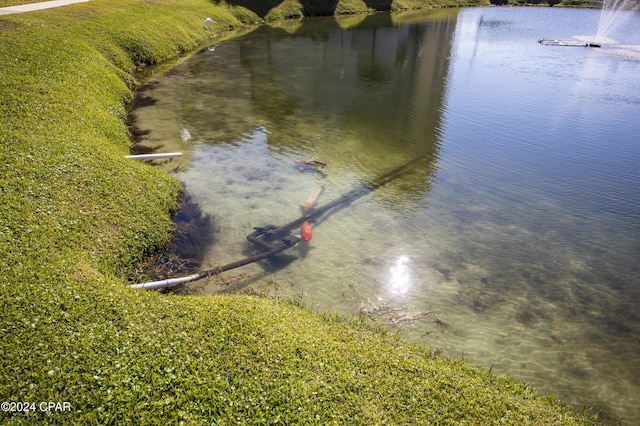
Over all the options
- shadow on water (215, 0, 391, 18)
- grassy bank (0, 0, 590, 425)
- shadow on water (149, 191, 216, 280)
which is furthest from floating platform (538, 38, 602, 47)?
grassy bank (0, 0, 590, 425)

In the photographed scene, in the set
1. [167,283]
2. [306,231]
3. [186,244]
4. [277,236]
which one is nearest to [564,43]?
[306,231]

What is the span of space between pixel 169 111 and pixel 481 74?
982 inches

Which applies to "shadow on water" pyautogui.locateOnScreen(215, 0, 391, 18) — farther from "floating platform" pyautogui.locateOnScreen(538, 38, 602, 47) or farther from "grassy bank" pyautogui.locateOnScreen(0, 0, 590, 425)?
"grassy bank" pyautogui.locateOnScreen(0, 0, 590, 425)

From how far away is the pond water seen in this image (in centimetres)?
1038

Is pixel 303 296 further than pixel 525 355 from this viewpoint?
Yes

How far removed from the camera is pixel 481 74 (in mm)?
34375

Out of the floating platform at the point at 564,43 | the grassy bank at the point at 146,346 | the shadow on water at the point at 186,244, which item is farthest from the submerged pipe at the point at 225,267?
the floating platform at the point at 564,43

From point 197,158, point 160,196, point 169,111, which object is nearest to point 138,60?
point 169,111

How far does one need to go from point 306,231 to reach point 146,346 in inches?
269

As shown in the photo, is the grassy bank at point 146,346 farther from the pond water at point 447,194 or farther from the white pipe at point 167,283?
the pond water at point 447,194

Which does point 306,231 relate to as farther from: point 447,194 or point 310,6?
point 310,6

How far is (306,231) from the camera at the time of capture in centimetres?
1355

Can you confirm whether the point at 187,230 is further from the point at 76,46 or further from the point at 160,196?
the point at 76,46

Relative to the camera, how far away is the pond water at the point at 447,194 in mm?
10375
